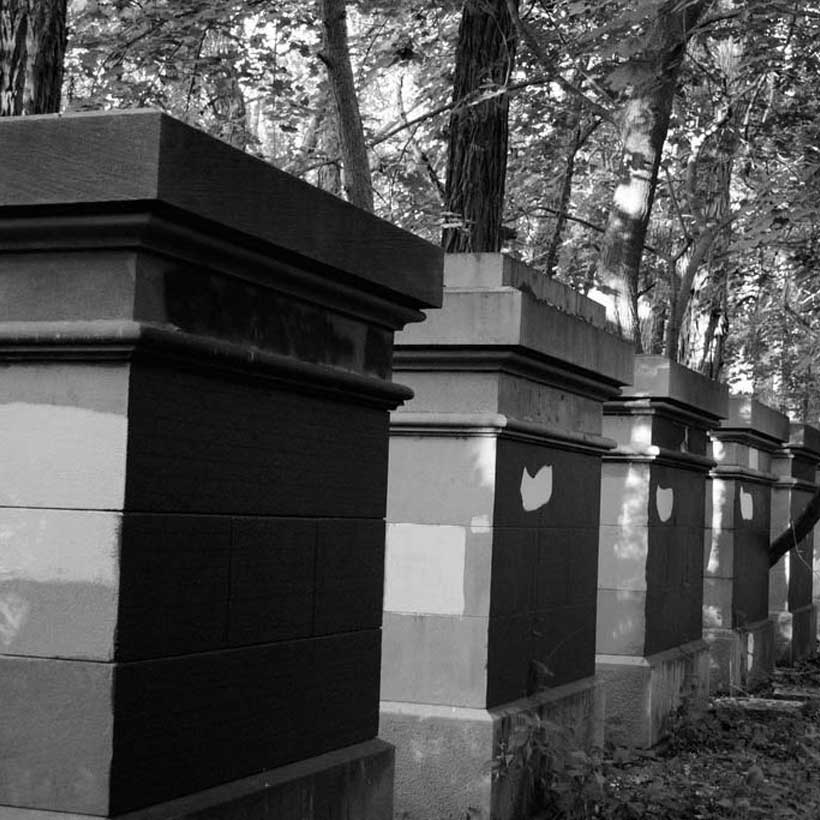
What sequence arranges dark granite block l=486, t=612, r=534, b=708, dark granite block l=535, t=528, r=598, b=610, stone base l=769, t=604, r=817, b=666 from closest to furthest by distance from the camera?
dark granite block l=486, t=612, r=534, b=708
dark granite block l=535, t=528, r=598, b=610
stone base l=769, t=604, r=817, b=666

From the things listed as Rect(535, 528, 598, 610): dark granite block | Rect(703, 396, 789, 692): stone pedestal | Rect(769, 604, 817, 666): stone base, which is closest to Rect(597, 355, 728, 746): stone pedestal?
Rect(535, 528, 598, 610): dark granite block

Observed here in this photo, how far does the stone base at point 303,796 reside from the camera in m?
3.38

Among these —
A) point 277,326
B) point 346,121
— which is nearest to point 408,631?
point 277,326

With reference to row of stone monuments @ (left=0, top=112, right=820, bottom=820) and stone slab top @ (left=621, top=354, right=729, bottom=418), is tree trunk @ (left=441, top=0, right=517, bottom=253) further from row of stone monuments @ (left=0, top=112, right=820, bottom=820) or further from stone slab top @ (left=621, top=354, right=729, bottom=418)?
row of stone monuments @ (left=0, top=112, right=820, bottom=820)

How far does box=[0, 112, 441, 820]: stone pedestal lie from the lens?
3.21m

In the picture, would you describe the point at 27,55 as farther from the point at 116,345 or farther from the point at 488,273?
the point at 116,345

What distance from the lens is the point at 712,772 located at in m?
8.48

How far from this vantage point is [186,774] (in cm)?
348

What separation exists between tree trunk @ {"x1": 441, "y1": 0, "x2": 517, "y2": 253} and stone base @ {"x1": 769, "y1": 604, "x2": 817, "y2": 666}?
228 inches

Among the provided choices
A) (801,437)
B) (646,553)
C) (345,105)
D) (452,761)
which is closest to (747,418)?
(801,437)

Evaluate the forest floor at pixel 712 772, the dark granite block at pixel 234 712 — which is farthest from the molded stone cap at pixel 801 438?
the dark granite block at pixel 234 712

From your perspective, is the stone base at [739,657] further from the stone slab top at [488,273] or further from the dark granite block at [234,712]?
the dark granite block at [234,712]

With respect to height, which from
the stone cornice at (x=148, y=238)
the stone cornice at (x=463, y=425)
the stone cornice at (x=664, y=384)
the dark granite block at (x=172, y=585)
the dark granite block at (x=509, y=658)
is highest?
the stone cornice at (x=664, y=384)

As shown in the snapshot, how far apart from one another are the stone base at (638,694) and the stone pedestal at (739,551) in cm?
258
